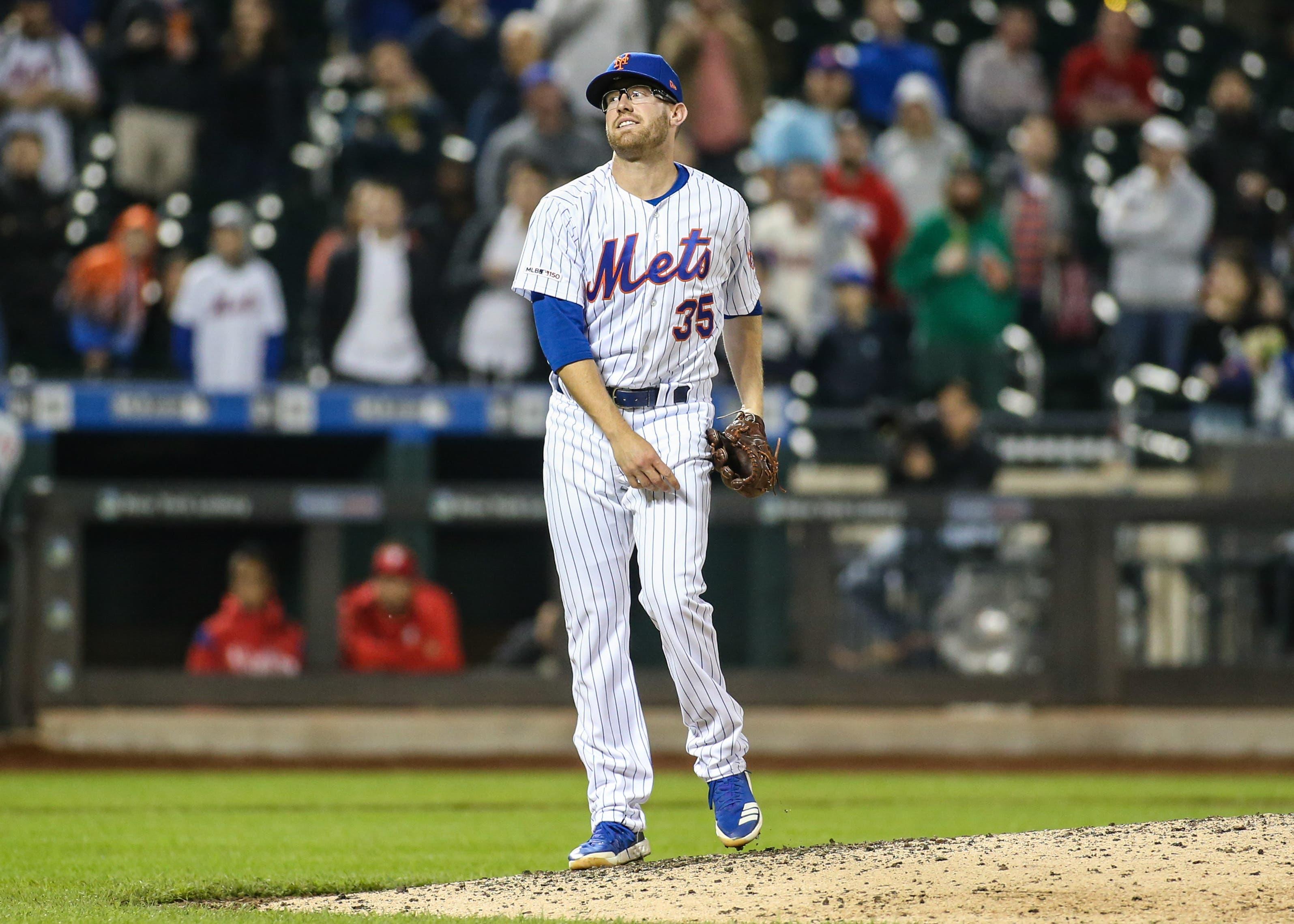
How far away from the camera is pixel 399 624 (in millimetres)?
9758

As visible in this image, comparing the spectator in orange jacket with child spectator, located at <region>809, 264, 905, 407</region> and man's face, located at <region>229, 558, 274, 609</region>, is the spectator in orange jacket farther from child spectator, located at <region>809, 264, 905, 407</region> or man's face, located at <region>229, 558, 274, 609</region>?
child spectator, located at <region>809, 264, 905, 407</region>

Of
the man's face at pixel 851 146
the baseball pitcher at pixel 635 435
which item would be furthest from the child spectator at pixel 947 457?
the baseball pitcher at pixel 635 435

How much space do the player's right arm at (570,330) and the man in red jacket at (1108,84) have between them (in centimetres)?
1013

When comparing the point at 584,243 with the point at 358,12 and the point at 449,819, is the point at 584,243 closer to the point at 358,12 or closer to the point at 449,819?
the point at 449,819

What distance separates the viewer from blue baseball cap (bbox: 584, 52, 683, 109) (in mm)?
4605

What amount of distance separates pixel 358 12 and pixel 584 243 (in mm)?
9258

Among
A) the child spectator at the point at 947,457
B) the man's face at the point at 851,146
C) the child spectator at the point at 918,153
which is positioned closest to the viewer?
the child spectator at the point at 947,457

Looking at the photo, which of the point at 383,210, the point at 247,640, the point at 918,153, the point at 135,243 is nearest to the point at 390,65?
the point at 383,210

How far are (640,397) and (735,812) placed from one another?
107 cm

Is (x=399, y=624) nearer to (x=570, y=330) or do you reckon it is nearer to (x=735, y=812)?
(x=735, y=812)

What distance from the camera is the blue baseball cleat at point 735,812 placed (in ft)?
15.6

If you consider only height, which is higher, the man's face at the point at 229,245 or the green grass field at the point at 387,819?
the man's face at the point at 229,245

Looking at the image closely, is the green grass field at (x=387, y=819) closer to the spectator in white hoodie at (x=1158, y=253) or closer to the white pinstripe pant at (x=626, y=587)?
the white pinstripe pant at (x=626, y=587)

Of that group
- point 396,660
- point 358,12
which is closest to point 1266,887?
point 396,660
